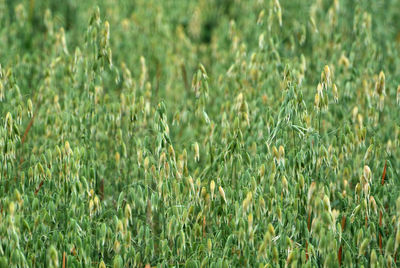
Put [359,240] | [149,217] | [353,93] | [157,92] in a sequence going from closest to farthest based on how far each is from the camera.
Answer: [359,240], [149,217], [353,93], [157,92]

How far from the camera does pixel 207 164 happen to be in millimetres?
4504

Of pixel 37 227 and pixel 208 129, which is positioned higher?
pixel 208 129

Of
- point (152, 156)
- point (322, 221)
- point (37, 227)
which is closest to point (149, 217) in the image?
point (152, 156)

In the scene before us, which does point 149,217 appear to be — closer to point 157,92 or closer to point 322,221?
point 322,221

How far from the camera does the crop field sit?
3854 mm

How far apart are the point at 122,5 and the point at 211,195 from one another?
11.8 feet

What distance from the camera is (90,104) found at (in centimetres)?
441

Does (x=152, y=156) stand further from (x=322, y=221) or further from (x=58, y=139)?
(x=322, y=221)

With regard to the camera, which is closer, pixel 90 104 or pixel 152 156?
pixel 152 156

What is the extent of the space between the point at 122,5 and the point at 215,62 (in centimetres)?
142

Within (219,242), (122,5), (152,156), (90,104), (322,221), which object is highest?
(122,5)

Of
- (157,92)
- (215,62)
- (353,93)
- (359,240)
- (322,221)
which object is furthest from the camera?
(215,62)

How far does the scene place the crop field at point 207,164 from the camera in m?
3.85

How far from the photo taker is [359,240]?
3.88 m
